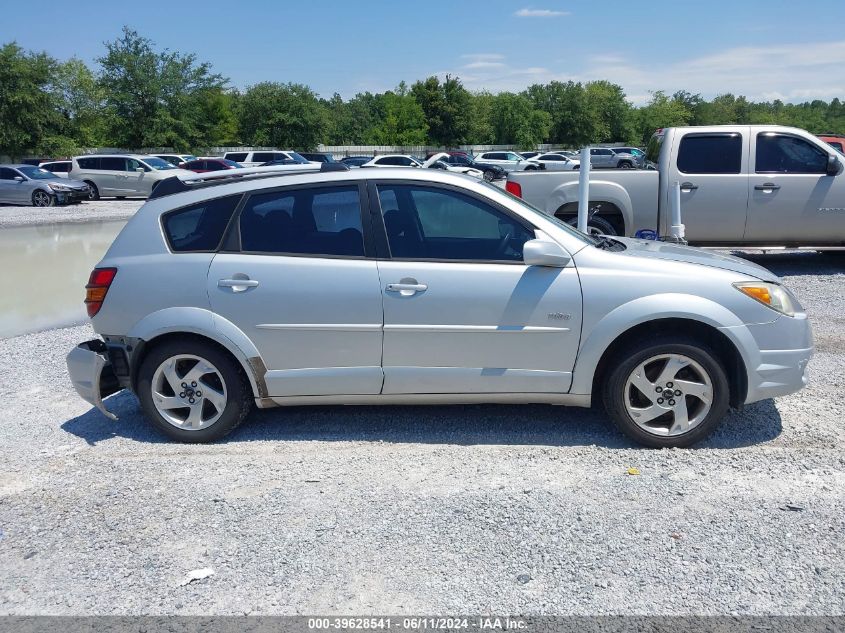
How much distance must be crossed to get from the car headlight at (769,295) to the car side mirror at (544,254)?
1.09 m

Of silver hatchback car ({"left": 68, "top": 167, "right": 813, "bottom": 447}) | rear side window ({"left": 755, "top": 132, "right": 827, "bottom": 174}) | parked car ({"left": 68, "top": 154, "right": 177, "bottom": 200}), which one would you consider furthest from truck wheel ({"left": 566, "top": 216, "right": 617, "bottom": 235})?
parked car ({"left": 68, "top": 154, "right": 177, "bottom": 200})

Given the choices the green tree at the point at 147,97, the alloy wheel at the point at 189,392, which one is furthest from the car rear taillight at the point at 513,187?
the green tree at the point at 147,97

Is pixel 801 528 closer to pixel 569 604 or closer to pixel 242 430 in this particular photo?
pixel 569 604

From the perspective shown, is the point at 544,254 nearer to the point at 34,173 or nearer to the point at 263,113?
the point at 34,173

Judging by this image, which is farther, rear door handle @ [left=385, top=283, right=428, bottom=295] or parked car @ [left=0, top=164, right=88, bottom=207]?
parked car @ [left=0, top=164, right=88, bottom=207]

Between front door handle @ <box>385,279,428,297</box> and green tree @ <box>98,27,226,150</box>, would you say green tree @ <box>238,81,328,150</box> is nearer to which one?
green tree @ <box>98,27,226,150</box>

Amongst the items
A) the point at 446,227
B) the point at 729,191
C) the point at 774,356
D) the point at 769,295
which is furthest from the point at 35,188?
the point at 774,356

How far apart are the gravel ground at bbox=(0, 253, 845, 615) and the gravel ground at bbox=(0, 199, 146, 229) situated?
17.1 m

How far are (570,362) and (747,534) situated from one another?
1405mm

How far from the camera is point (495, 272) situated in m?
4.50

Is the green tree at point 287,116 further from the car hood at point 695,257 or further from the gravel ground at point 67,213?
the car hood at point 695,257

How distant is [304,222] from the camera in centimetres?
479

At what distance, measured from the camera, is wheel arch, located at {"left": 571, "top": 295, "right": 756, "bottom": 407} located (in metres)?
4.36

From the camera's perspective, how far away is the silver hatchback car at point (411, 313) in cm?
444
